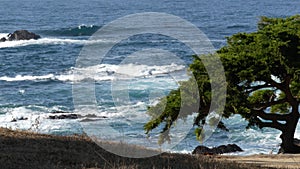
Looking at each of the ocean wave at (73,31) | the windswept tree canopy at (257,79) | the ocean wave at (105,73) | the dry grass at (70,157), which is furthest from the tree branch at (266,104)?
the ocean wave at (73,31)

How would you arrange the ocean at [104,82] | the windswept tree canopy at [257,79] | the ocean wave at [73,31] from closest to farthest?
the windswept tree canopy at [257,79] < the ocean at [104,82] < the ocean wave at [73,31]

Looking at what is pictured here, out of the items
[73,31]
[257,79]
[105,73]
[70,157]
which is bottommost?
[73,31]

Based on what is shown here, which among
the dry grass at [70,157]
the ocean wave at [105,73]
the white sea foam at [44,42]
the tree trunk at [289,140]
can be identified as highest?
the dry grass at [70,157]

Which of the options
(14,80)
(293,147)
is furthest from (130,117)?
(14,80)

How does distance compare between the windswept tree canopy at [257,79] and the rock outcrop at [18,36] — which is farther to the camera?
the rock outcrop at [18,36]

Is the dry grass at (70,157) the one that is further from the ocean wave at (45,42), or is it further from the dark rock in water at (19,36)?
the dark rock in water at (19,36)

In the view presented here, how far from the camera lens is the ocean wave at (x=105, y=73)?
37344mm

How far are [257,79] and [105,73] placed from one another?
68.8 feet

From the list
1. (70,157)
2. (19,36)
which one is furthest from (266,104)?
(19,36)

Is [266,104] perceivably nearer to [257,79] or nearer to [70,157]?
[257,79]

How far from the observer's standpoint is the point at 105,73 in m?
38.9

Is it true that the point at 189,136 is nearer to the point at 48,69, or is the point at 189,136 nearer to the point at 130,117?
the point at 130,117

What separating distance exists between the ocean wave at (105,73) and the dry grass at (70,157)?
25338mm

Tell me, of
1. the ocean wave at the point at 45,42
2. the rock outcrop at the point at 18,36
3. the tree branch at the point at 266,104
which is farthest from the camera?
→ the rock outcrop at the point at 18,36
